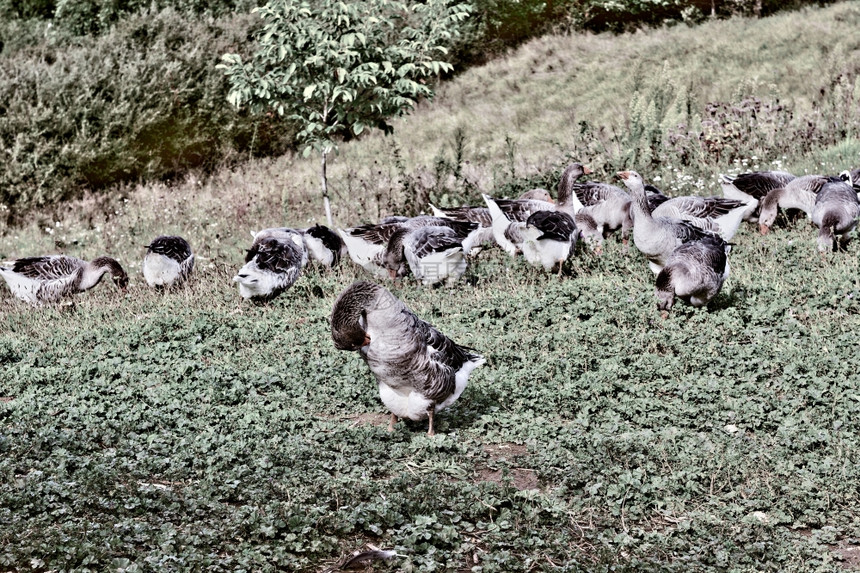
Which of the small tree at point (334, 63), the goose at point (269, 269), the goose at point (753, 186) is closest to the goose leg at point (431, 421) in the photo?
the goose at point (269, 269)

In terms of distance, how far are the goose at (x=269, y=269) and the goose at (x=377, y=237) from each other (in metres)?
0.86

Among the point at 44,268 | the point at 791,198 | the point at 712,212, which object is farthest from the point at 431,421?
the point at 791,198

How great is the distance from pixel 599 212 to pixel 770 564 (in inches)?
361

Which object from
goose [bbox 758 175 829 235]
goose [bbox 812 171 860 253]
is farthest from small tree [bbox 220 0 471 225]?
goose [bbox 812 171 860 253]

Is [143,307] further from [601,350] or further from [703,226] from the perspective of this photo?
[703,226]

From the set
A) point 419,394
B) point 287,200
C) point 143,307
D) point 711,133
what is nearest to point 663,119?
point 711,133

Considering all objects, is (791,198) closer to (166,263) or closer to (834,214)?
(834,214)

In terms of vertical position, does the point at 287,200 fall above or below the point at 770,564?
below

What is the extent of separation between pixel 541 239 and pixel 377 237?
8.51 feet

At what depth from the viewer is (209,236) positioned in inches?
683

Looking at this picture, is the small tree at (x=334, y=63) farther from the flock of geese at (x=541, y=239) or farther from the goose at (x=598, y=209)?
the goose at (x=598, y=209)

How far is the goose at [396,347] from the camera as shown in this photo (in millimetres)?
7340

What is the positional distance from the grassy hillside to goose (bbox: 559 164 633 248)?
646mm

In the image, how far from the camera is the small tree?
15266 millimetres
